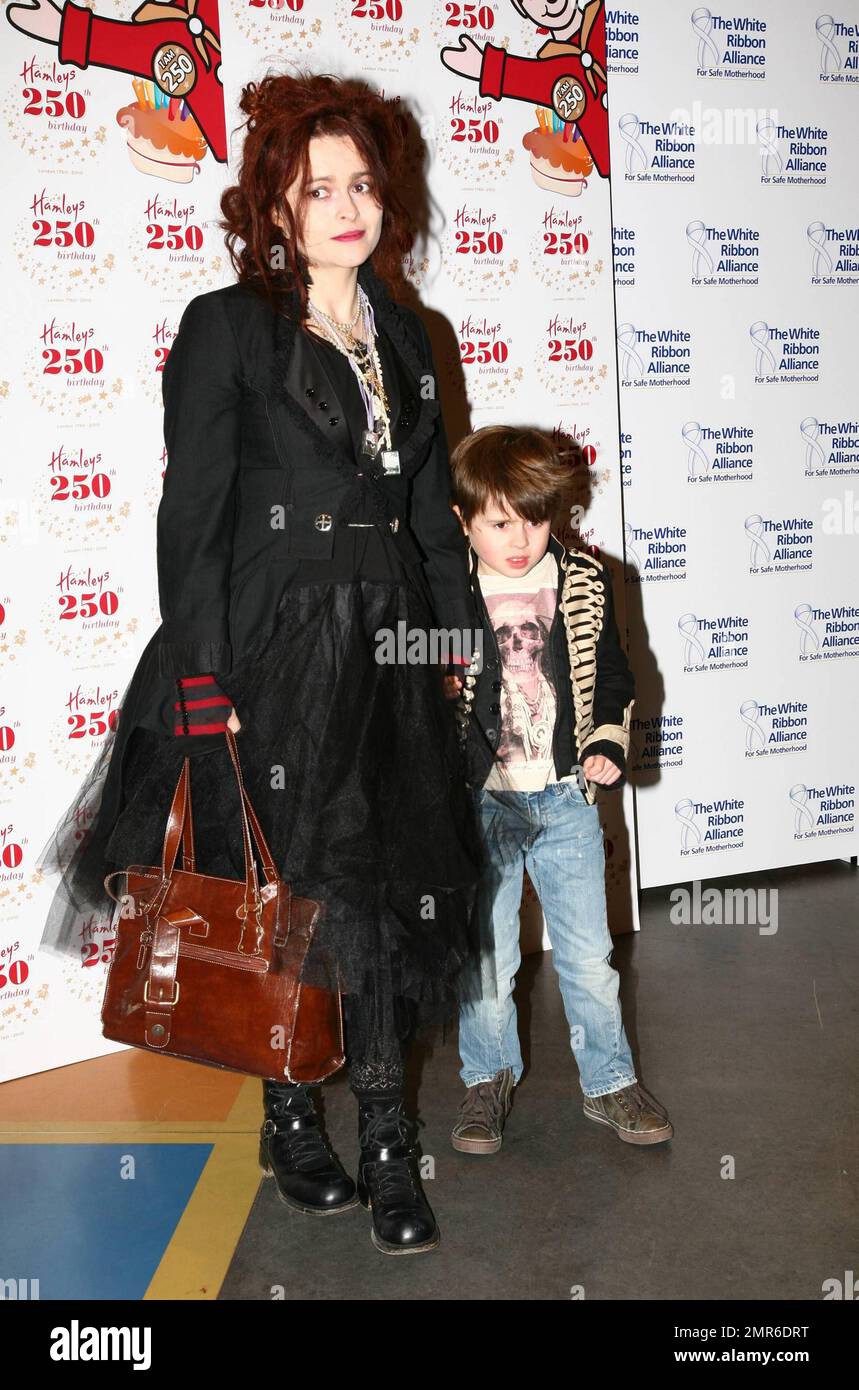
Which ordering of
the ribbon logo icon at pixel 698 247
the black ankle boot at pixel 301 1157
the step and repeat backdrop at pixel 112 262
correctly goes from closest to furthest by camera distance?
the black ankle boot at pixel 301 1157, the step and repeat backdrop at pixel 112 262, the ribbon logo icon at pixel 698 247

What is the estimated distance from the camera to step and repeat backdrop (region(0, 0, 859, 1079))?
2.95m

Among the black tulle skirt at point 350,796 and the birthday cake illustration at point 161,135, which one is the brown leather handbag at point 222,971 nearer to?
the black tulle skirt at point 350,796

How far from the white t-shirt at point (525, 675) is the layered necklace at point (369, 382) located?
44 cm

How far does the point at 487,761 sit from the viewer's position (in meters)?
2.41

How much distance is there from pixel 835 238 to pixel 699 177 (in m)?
0.57

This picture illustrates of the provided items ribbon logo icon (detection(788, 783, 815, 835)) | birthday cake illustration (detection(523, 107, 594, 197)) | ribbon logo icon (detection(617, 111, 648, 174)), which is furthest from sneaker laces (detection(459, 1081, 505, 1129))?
ribbon logo icon (detection(617, 111, 648, 174))

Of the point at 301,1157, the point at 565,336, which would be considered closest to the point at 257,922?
the point at 301,1157

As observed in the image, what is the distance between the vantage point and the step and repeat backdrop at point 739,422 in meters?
3.85

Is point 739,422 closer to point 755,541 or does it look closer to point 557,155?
point 755,541

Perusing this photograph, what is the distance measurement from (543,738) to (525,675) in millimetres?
134

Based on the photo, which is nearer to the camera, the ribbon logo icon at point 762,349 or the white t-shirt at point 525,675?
the white t-shirt at point 525,675

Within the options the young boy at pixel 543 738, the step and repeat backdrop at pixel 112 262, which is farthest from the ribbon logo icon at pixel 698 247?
the young boy at pixel 543 738

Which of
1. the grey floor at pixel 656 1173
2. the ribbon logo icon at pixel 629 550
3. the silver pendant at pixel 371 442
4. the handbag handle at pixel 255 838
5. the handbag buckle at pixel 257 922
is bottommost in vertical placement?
the grey floor at pixel 656 1173
